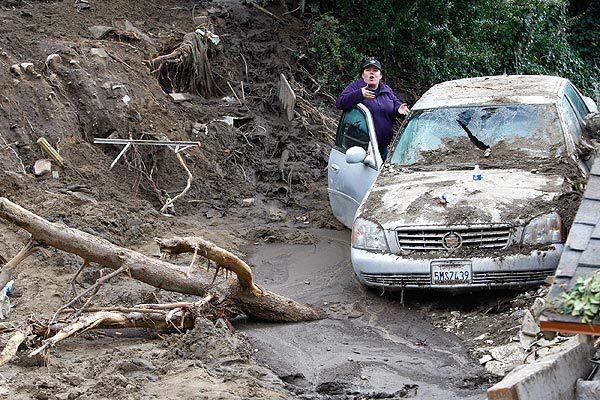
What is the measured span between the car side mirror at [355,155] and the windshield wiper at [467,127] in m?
1.03

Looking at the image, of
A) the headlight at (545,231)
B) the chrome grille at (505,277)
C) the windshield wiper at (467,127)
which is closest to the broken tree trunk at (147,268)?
the chrome grille at (505,277)

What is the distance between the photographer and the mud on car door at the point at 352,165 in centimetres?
1153

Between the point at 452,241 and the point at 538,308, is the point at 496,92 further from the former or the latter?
the point at 538,308

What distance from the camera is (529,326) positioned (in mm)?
Answer: 8383

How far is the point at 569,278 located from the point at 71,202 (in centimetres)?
739

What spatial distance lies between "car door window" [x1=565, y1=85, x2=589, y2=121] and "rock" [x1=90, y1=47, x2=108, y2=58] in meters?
6.57

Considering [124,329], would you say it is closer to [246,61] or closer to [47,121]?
[47,121]

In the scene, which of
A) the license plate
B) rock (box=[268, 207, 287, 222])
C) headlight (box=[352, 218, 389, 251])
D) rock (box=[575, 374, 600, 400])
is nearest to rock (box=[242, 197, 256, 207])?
rock (box=[268, 207, 287, 222])

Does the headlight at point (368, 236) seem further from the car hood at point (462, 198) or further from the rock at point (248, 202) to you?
the rock at point (248, 202)

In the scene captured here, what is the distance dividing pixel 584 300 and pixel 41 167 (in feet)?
28.2

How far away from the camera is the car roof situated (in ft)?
36.0

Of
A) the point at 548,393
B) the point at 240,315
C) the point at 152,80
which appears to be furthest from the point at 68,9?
the point at 548,393

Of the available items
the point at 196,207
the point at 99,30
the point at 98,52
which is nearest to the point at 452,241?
the point at 196,207

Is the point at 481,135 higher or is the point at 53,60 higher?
the point at 481,135
